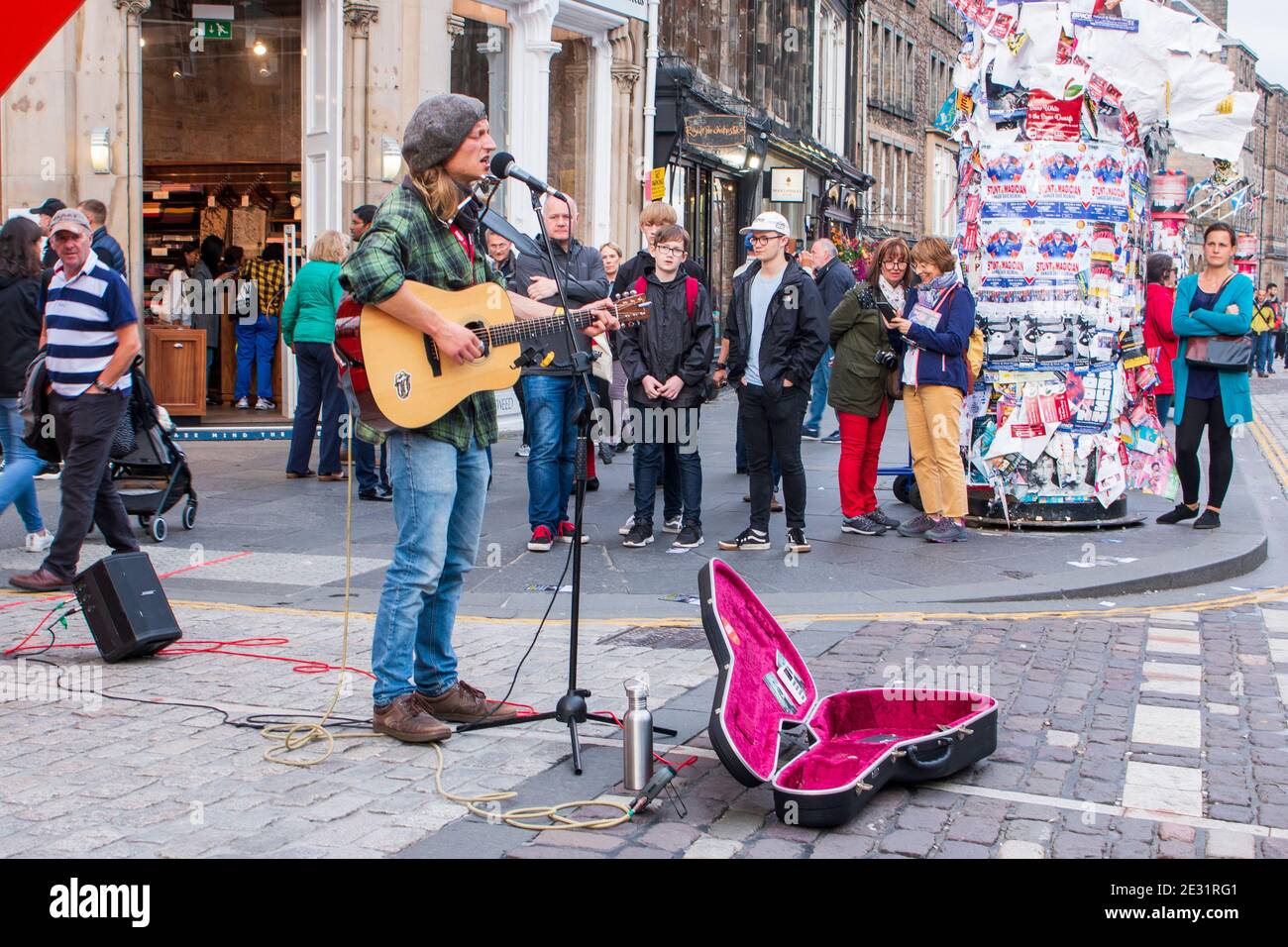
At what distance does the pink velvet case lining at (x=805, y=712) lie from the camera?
4559 millimetres

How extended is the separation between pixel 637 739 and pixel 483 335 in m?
1.54

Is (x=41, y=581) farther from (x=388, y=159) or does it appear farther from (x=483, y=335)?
(x=388, y=159)

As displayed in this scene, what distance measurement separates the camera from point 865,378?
9.96 meters

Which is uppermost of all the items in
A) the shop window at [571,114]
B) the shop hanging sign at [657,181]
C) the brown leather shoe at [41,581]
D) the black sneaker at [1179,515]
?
the shop window at [571,114]

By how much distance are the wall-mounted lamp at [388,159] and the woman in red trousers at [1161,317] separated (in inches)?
298

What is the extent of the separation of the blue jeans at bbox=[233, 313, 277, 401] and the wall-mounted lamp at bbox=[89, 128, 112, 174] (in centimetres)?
334

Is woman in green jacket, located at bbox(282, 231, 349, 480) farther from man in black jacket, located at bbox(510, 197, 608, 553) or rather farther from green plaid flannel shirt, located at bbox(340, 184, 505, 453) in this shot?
green plaid flannel shirt, located at bbox(340, 184, 505, 453)

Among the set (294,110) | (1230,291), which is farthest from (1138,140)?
(294,110)

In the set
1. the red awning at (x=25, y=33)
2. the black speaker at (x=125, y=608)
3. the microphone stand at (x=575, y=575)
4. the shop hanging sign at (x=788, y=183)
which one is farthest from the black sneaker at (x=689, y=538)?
the shop hanging sign at (x=788, y=183)

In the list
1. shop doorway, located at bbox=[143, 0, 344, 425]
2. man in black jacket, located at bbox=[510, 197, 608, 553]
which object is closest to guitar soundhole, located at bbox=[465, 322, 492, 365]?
man in black jacket, located at bbox=[510, 197, 608, 553]

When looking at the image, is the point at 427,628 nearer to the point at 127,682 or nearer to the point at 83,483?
the point at 127,682

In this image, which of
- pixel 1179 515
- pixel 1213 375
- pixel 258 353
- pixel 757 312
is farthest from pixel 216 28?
pixel 1179 515

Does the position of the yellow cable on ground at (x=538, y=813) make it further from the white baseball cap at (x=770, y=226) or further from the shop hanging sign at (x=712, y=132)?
the shop hanging sign at (x=712, y=132)
